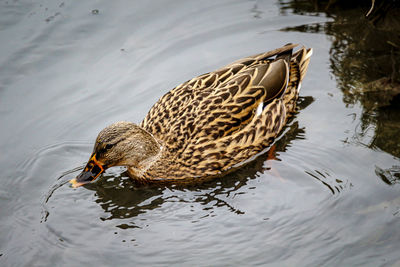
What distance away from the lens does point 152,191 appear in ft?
22.5

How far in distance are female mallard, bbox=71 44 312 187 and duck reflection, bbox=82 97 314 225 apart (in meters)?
0.12

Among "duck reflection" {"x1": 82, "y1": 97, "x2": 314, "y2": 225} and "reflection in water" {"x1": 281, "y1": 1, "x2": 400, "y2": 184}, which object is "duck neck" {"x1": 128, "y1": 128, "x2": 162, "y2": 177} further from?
"reflection in water" {"x1": 281, "y1": 1, "x2": 400, "y2": 184}

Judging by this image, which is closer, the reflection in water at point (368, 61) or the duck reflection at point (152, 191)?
the duck reflection at point (152, 191)

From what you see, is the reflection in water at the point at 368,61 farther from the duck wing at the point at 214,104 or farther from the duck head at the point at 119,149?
the duck head at the point at 119,149

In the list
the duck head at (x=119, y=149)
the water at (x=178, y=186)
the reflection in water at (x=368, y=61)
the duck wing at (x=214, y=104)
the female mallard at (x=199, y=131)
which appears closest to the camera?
the water at (x=178, y=186)

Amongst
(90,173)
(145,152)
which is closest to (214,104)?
(145,152)

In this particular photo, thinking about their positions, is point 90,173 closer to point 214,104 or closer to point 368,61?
point 214,104

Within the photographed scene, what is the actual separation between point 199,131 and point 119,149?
3.50 ft

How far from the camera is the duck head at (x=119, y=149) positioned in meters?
6.49

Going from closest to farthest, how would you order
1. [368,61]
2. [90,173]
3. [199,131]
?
1. [90,173]
2. [199,131]
3. [368,61]

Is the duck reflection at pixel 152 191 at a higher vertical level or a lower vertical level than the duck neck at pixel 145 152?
lower

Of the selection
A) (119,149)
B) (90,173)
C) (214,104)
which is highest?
(214,104)

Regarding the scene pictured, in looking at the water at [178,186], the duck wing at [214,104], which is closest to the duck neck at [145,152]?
the duck wing at [214,104]

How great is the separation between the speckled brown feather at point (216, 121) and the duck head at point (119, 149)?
18 centimetres
